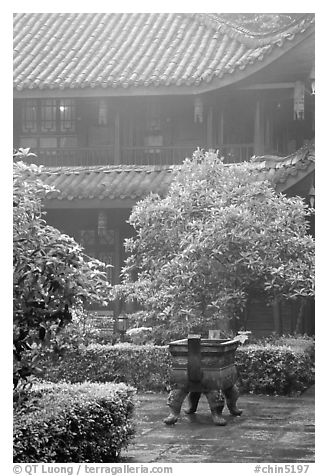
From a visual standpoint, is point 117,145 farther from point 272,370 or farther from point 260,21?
point 272,370

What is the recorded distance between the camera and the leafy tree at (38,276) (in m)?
7.70

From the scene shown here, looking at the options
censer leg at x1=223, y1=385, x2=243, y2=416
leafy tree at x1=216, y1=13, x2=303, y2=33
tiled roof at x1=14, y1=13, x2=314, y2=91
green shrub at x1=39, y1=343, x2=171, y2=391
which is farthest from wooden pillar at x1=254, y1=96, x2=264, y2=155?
censer leg at x1=223, y1=385, x2=243, y2=416

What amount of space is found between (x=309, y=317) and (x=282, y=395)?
2405mm

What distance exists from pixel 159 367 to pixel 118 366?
2.19ft

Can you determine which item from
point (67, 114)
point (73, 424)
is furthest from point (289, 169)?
point (73, 424)

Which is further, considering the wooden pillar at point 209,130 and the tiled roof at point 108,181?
the wooden pillar at point 209,130

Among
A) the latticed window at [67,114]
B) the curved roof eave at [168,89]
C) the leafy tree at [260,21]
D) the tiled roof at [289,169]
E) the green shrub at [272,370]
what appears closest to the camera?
the green shrub at [272,370]

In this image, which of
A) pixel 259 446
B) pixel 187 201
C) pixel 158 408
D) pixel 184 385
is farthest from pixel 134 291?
pixel 259 446

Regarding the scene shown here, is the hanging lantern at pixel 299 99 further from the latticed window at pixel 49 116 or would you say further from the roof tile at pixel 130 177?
the latticed window at pixel 49 116

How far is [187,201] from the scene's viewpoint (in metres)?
14.2

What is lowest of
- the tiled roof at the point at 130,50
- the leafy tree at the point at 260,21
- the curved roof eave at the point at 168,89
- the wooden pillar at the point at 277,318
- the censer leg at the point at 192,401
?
the censer leg at the point at 192,401

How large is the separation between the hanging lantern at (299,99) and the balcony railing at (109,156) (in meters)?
2.42

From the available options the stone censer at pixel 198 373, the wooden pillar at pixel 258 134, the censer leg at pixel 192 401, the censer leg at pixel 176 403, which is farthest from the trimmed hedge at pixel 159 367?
the wooden pillar at pixel 258 134
